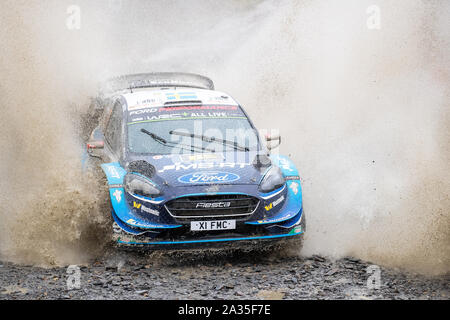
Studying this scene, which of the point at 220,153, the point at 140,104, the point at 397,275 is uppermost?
the point at 140,104

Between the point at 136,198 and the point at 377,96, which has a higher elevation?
the point at 377,96

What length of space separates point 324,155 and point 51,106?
4365mm

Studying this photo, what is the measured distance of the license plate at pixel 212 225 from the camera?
6.65m

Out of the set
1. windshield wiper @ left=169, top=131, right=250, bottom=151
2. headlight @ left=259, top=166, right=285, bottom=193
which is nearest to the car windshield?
windshield wiper @ left=169, top=131, right=250, bottom=151

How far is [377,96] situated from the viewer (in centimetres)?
1192

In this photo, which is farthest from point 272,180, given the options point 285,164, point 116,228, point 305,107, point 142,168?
point 305,107

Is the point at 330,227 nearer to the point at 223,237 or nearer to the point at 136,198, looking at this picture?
the point at 223,237

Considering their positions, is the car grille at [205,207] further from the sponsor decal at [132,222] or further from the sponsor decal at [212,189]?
the sponsor decal at [132,222]

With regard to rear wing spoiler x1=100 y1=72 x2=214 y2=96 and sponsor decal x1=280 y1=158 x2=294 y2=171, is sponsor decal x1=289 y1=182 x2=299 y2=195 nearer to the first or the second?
sponsor decal x1=280 y1=158 x2=294 y2=171

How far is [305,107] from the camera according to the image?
40.1ft

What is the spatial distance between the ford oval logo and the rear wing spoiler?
10.4 feet

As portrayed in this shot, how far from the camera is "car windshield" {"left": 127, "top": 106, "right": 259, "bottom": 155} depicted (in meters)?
7.59

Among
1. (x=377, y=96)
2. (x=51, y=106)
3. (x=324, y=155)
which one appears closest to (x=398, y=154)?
(x=324, y=155)

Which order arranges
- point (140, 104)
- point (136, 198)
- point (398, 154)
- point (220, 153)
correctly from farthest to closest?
point (398, 154)
point (140, 104)
point (220, 153)
point (136, 198)
